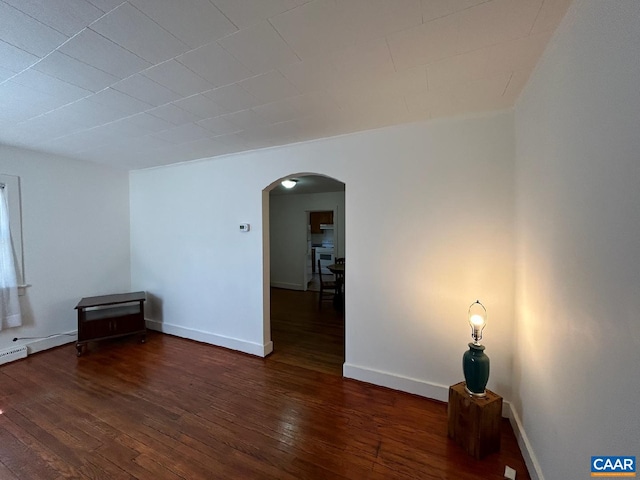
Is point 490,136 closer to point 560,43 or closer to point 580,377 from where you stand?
point 560,43

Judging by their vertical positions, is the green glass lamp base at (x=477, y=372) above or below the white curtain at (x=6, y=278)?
below

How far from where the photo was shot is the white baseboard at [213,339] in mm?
3131

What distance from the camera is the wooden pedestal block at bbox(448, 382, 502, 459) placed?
5.52 ft

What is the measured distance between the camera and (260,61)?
1443mm

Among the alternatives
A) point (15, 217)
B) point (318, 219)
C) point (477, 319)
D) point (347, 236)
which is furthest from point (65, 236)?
point (318, 219)

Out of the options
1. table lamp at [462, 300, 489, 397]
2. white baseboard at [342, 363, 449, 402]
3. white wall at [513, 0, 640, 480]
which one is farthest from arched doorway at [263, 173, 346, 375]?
white wall at [513, 0, 640, 480]

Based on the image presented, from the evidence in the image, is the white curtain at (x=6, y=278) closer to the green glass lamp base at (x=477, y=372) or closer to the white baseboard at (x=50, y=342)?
the white baseboard at (x=50, y=342)

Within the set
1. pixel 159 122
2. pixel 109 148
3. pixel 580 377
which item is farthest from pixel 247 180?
pixel 580 377

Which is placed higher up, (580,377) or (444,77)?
(444,77)

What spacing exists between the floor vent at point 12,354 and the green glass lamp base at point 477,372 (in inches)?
190

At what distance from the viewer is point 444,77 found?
5.22 feet

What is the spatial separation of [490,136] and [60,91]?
3.19 meters

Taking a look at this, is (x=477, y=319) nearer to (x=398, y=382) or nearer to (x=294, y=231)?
(x=398, y=382)

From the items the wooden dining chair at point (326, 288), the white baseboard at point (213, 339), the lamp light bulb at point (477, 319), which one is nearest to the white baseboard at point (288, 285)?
the wooden dining chair at point (326, 288)
